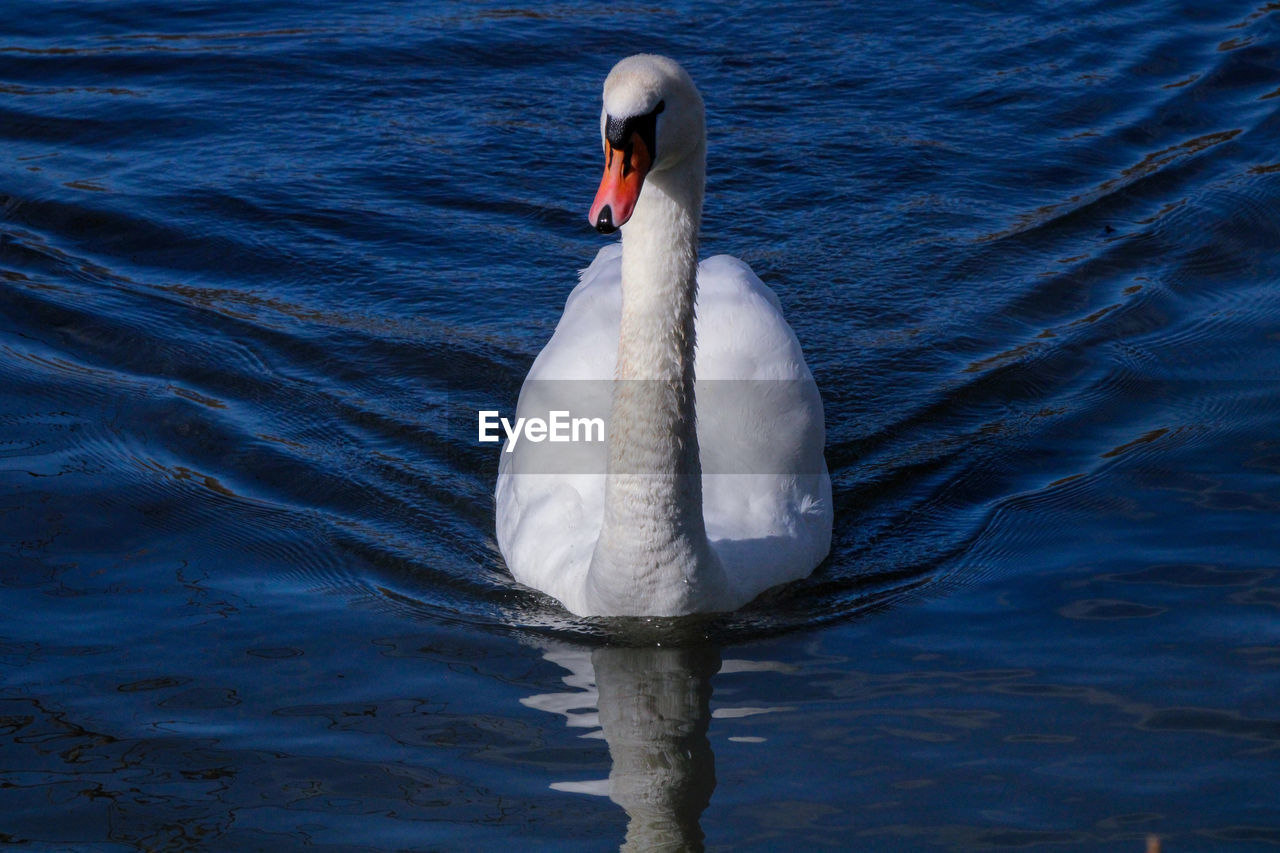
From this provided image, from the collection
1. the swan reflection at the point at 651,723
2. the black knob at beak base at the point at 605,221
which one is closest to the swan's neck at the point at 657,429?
the swan reflection at the point at 651,723


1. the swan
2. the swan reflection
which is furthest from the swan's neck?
the swan reflection

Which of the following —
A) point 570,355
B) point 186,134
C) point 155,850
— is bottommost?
point 155,850

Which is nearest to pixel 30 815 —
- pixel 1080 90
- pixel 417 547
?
pixel 417 547

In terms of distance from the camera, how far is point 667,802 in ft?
15.7

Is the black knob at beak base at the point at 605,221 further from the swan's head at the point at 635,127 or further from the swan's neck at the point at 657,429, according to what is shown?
the swan's neck at the point at 657,429

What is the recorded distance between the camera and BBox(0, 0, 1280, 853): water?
487 centimetres

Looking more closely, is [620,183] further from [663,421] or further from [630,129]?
[663,421]

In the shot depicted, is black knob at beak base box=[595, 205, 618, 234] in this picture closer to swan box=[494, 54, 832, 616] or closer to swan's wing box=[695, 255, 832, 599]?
swan box=[494, 54, 832, 616]

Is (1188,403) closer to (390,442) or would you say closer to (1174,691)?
(1174,691)

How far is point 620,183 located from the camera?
488 cm

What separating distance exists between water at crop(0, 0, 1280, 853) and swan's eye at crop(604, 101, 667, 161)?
172cm

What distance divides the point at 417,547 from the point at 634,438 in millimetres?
Result: 1354

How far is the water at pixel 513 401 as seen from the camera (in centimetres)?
487

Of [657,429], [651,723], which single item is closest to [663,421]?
[657,429]
